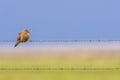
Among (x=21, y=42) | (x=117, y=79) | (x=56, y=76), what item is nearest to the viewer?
(x=21, y=42)

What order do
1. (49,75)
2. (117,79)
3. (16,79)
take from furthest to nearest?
(49,75), (16,79), (117,79)

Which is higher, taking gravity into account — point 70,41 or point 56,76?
point 70,41

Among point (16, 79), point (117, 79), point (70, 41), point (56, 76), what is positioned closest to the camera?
point (70, 41)

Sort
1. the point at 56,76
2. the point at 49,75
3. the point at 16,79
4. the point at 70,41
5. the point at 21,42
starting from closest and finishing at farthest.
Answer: the point at 70,41 → the point at 21,42 → the point at 16,79 → the point at 56,76 → the point at 49,75

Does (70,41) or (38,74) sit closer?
(70,41)

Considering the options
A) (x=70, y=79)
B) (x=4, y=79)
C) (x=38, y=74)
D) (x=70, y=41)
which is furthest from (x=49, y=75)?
(x=70, y=41)

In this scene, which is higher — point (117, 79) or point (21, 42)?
point (21, 42)

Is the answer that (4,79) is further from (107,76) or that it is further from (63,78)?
(107,76)

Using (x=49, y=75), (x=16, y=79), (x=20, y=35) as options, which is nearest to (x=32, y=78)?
(x=16, y=79)

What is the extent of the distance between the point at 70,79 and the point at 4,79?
1.95 metres

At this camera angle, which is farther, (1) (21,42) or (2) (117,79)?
(2) (117,79)

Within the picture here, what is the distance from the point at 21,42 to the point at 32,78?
19.0 ft

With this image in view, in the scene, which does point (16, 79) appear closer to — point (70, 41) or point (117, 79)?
point (117, 79)

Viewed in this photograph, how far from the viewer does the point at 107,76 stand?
1245 cm
